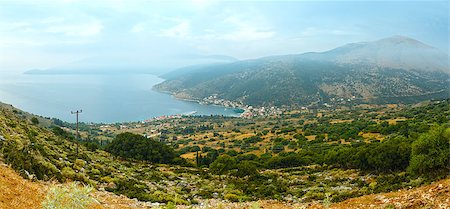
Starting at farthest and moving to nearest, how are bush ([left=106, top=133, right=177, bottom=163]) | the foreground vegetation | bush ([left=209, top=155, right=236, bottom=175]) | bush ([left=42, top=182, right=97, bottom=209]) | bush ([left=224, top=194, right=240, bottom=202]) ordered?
bush ([left=106, top=133, right=177, bottom=163]), bush ([left=209, top=155, right=236, bottom=175]), bush ([left=224, top=194, right=240, bottom=202]), the foreground vegetation, bush ([left=42, top=182, right=97, bottom=209])

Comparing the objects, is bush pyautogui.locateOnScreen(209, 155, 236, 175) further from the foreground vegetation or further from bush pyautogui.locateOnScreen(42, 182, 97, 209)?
bush pyautogui.locateOnScreen(42, 182, 97, 209)

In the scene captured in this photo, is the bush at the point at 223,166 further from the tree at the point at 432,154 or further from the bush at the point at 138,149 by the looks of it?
the tree at the point at 432,154

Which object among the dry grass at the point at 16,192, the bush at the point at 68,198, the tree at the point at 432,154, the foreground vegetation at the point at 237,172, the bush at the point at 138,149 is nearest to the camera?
the bush at the point at 68,198

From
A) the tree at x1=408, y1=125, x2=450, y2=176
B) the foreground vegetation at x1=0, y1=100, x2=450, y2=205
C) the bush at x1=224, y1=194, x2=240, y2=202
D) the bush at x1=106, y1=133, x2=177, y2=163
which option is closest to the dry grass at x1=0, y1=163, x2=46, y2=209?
the foreground vegetation at x1=0, y1=100, x2=450, y2=205

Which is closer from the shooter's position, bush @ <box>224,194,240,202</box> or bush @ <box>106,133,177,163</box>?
bush @ <box>224,194,240,202</box>

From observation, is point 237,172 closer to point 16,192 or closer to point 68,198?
point 16,192

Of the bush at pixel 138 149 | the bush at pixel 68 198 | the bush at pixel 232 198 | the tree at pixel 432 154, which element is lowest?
the bush at pixel 138 149

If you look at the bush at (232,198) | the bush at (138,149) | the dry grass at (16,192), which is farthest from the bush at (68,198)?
the bush at (138,149)

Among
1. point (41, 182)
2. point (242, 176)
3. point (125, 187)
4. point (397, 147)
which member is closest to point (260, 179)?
point (242, 176)

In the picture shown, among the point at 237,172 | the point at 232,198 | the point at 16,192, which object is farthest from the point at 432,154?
the point at 16,192
